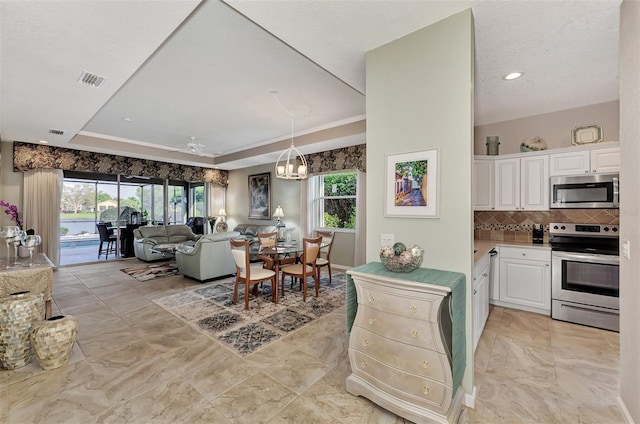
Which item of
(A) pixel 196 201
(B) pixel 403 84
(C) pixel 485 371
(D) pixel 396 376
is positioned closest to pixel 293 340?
(D) pixel 396 376

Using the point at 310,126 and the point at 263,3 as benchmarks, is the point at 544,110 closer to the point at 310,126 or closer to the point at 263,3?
the point at 310,126

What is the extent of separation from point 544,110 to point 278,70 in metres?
3.67

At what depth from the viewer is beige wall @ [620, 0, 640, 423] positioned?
1584mm

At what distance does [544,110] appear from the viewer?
3.77 meters

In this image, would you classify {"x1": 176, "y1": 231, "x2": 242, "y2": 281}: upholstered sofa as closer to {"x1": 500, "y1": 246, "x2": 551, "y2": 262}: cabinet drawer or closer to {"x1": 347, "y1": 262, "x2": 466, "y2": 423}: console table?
{"x1": 347, "y1": 262, "x2": 466, "y2": 423}: console table

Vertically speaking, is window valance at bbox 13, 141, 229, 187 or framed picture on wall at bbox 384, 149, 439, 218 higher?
window valance at bbox 13, 141, 229, 187

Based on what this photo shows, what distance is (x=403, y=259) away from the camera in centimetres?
186

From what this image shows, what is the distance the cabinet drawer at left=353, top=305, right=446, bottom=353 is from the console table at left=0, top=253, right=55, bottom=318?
310 centimetres

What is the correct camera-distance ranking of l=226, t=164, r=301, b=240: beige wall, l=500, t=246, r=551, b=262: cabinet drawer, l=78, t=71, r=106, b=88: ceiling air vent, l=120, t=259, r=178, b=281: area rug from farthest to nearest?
1. l=226, t=164, r=301, b=240: beige wall
2. l=120, t=259, r=178, b=281: area rug
3. l=500, t=246, r=551, b=262: cabinet drawer
4. l=78, t=71, r=106, b=88: ceiling air vent

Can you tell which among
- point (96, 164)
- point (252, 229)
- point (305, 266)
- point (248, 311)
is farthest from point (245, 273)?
point (96, 164)

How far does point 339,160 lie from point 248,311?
12.0 ft

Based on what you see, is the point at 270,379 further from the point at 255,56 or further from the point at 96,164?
Result: the point at 96,164

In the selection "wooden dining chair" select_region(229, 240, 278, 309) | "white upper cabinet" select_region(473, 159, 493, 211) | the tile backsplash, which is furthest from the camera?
"white upper cabinet" select_region(473, 159, 493, 211)

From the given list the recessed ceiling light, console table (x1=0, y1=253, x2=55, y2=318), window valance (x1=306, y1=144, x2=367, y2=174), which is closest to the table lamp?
window valance (x1=306, y1=144, x2=367, y2=174)
